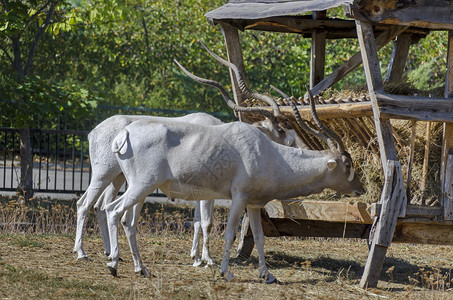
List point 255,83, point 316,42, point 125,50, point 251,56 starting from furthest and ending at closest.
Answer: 1. point 125,50
2. point 255,83
3. point 251,56
4. point 316,42

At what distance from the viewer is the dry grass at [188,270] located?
614 cm

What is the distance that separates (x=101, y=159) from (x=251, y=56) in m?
10.7

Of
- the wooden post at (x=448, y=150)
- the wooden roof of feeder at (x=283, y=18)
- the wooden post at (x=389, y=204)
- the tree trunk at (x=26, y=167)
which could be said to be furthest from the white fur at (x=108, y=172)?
the tree trunk at (x=26, y=167)

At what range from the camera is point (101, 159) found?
7.83 metres

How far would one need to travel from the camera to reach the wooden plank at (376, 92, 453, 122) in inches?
260

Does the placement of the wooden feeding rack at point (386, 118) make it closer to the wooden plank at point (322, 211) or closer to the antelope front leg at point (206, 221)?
the wooden plank at point (322, 211)

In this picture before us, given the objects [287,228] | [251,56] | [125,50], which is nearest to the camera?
[287,228]

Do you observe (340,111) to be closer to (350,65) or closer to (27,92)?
(350,65)

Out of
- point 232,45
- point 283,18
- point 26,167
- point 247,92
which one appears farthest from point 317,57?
point 26,167

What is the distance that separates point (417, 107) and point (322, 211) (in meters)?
1.63

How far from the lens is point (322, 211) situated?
7.60 metres

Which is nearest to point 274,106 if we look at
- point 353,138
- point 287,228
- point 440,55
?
point 353,138

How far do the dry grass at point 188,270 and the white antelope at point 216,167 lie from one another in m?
0.48

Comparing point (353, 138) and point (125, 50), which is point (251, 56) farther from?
point (353, 138)
